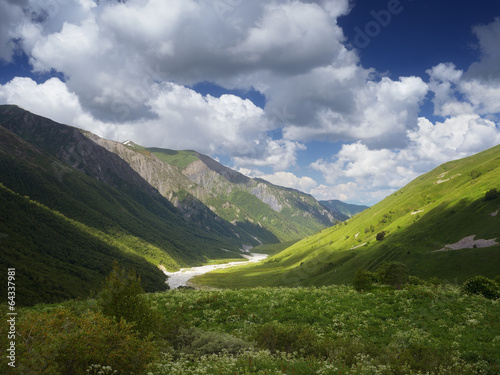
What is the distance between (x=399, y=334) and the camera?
19844 millimetres

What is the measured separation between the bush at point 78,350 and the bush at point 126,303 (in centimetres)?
386

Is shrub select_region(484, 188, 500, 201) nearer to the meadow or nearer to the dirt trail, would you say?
the dirt trail

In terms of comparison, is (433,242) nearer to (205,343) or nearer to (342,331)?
(342,331)

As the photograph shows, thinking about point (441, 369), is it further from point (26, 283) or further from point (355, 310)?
point (26, 283)

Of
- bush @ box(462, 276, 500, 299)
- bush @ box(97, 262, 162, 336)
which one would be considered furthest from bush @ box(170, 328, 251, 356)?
bush @ box(462, 276, 500, 299)

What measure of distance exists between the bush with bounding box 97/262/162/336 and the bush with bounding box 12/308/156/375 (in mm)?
3865

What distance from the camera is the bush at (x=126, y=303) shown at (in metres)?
17.4

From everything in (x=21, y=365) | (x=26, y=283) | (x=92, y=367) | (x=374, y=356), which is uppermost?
(x=21, y=365)

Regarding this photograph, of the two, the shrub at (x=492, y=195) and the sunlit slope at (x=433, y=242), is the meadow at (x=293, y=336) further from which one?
the shrub at (x=492, y=195)

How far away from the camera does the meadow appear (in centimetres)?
1249

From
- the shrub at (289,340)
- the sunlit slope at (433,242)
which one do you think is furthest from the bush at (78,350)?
the sunlit slope at (433,242)

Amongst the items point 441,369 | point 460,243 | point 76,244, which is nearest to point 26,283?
point 76,244

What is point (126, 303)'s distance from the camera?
17.6m

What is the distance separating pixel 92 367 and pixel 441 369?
1702 centimetres
